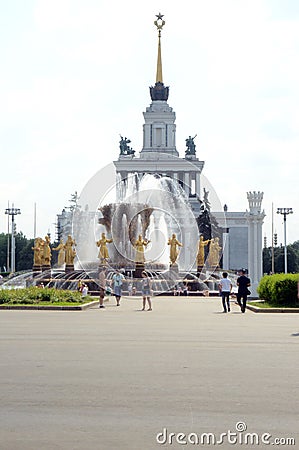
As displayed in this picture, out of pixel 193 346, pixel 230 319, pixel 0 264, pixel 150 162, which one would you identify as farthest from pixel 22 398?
pixel 0 264

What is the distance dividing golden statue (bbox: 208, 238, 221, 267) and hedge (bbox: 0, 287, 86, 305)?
2044cm

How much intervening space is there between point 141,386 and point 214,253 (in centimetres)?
3835

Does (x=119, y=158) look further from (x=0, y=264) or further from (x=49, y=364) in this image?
(x=49, y=364)

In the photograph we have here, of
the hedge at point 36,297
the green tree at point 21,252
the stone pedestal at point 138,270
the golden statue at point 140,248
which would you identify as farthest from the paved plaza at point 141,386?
the green tree at point 21,252

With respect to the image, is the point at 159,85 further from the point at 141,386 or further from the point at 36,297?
the point at 141,386

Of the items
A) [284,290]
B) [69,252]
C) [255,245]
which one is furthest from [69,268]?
[284,290]

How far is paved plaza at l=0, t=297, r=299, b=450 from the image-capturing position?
5.62 metres

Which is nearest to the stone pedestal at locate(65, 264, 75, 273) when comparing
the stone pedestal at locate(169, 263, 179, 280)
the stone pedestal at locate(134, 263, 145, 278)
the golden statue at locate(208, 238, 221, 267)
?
the stone pedestal at locate(134, 263, 145, 278)

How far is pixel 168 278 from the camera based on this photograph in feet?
130

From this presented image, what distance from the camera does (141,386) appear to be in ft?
24.9

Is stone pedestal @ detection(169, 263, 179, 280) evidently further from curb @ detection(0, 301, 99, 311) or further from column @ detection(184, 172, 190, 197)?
column @ detection(184, 172, 190, 197)

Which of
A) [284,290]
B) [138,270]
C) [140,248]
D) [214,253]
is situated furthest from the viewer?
[214,253]

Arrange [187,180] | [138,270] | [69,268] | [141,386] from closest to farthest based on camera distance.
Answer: [141,386] → [138,270] → [69,268] → [187,180]

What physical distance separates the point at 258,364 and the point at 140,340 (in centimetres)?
321
